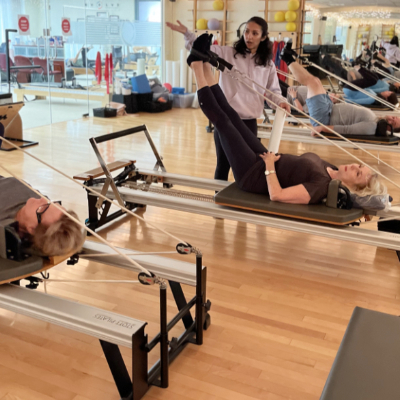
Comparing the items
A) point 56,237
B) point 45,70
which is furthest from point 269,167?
point 45,70

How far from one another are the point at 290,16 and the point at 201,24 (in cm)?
175

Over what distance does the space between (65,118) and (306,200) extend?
18.5ft

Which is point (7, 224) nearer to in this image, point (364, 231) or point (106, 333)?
point (106, 333)

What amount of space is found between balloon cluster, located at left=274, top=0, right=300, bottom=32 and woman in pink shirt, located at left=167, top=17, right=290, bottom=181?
605 cm

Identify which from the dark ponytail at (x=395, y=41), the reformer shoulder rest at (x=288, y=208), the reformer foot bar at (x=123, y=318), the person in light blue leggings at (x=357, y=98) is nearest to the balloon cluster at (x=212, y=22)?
the dark ponytail at (x=395, y=41)

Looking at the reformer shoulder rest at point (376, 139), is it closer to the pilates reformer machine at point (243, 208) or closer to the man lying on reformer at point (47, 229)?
the pilates reformer machine at point (243, 208)

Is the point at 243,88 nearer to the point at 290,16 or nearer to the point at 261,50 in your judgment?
the point at 261,50

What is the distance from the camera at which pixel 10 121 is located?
5.73 meters

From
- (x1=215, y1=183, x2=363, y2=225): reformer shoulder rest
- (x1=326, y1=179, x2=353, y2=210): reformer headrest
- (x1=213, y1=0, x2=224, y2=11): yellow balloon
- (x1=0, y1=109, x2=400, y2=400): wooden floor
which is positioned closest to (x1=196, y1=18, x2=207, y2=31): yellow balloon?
(x1=213, y1=0, x2=224, y2=11): yellow balloon

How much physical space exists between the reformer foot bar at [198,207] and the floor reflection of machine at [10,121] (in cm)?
258

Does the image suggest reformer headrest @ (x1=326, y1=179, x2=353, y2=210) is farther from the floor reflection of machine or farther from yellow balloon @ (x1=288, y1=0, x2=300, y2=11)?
yellow balloon @ (x1=288, y1=0, x2=300, y2=11)

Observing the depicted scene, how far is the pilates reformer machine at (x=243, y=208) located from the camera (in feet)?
8.50

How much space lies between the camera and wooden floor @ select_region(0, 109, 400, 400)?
184cm

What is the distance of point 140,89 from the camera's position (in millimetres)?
8336
